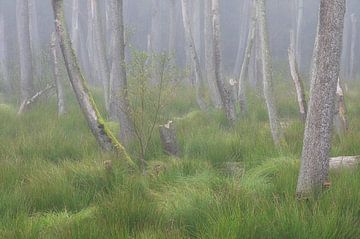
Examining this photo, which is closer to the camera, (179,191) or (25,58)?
(179,191)

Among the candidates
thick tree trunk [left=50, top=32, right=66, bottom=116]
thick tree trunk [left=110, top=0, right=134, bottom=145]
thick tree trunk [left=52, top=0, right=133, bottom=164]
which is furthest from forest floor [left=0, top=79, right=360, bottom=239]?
thick tree trunk [left=50, top=32, right=66, bottom=116]

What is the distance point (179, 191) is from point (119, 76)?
11.0 ft

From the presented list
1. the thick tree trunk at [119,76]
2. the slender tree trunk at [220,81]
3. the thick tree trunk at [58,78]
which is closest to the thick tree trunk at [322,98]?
the thick tree trunk at [119,76]

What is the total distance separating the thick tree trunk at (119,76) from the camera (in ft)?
26.8

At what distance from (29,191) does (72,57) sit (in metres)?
2.55

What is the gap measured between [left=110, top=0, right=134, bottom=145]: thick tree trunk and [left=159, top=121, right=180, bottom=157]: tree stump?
0.76 m

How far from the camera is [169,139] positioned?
24.9ft

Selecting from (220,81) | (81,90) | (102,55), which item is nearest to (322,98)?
(81,90)

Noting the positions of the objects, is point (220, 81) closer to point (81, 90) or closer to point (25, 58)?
point (81, 90)

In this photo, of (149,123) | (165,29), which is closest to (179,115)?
(149,123)

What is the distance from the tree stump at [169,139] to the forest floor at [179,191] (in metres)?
0.15

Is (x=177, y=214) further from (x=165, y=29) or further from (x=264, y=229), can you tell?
(x=165, y=29)

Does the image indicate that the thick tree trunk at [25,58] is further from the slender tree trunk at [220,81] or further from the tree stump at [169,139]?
the tree stump at [169,139]

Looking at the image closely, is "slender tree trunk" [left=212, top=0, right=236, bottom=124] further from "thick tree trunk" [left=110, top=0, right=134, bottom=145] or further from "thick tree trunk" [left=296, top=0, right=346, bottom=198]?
"thick tree trunk" [left=296, top=0, right=346, bottom=198]
